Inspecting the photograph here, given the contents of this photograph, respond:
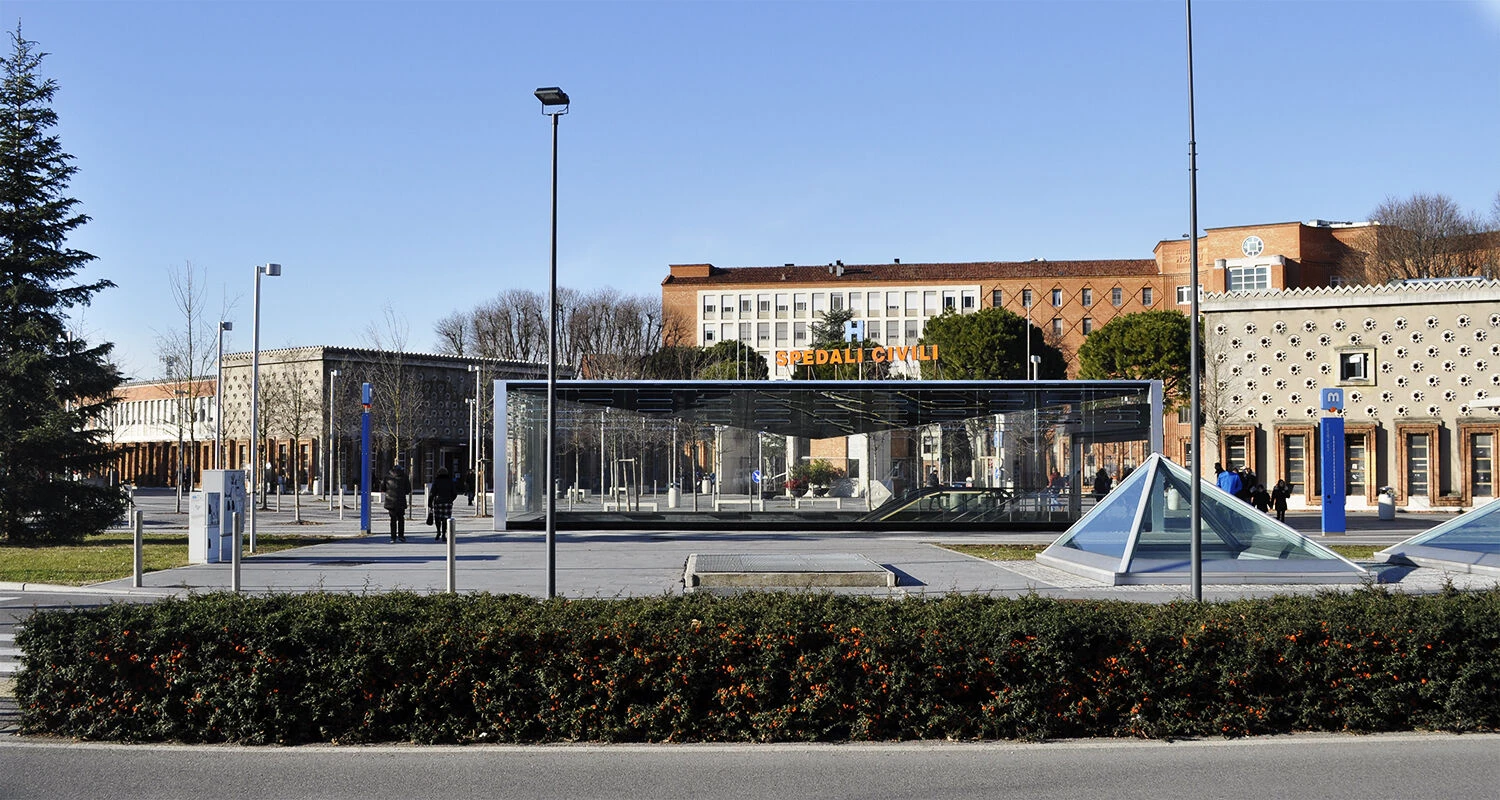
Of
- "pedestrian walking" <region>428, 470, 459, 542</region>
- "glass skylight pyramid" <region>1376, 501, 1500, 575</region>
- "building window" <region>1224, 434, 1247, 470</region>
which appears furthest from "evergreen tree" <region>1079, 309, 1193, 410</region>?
"glass skylight pyramid" <region>1376, 501, 1500, 575</region>

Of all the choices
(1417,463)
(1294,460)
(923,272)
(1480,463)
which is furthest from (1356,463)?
(923,272)

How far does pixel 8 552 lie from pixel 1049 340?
8879 centimetres

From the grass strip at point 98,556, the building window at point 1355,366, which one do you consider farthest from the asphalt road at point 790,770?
the building window at point 1355,366

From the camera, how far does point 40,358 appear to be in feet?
86.4

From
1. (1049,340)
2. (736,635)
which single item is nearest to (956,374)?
(1049,340)

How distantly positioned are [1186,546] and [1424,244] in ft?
229

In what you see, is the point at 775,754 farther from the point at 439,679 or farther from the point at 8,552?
the point at 8,552

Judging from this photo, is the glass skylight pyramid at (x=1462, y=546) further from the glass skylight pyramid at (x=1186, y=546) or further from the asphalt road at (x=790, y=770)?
the asphalt road at (x=790, y=770)

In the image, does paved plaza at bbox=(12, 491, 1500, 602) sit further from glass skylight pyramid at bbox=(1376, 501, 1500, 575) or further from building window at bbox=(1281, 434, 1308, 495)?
building window at bbox=(1281, 434, 1308, 495)

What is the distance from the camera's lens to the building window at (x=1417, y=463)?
1788 inches

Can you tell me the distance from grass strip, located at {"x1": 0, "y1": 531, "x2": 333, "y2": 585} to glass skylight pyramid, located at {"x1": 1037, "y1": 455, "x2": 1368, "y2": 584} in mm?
14701

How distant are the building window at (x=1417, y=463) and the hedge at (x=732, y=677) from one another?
40.9 metres

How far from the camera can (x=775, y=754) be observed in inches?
319

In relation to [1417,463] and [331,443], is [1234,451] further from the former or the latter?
[331,443]
